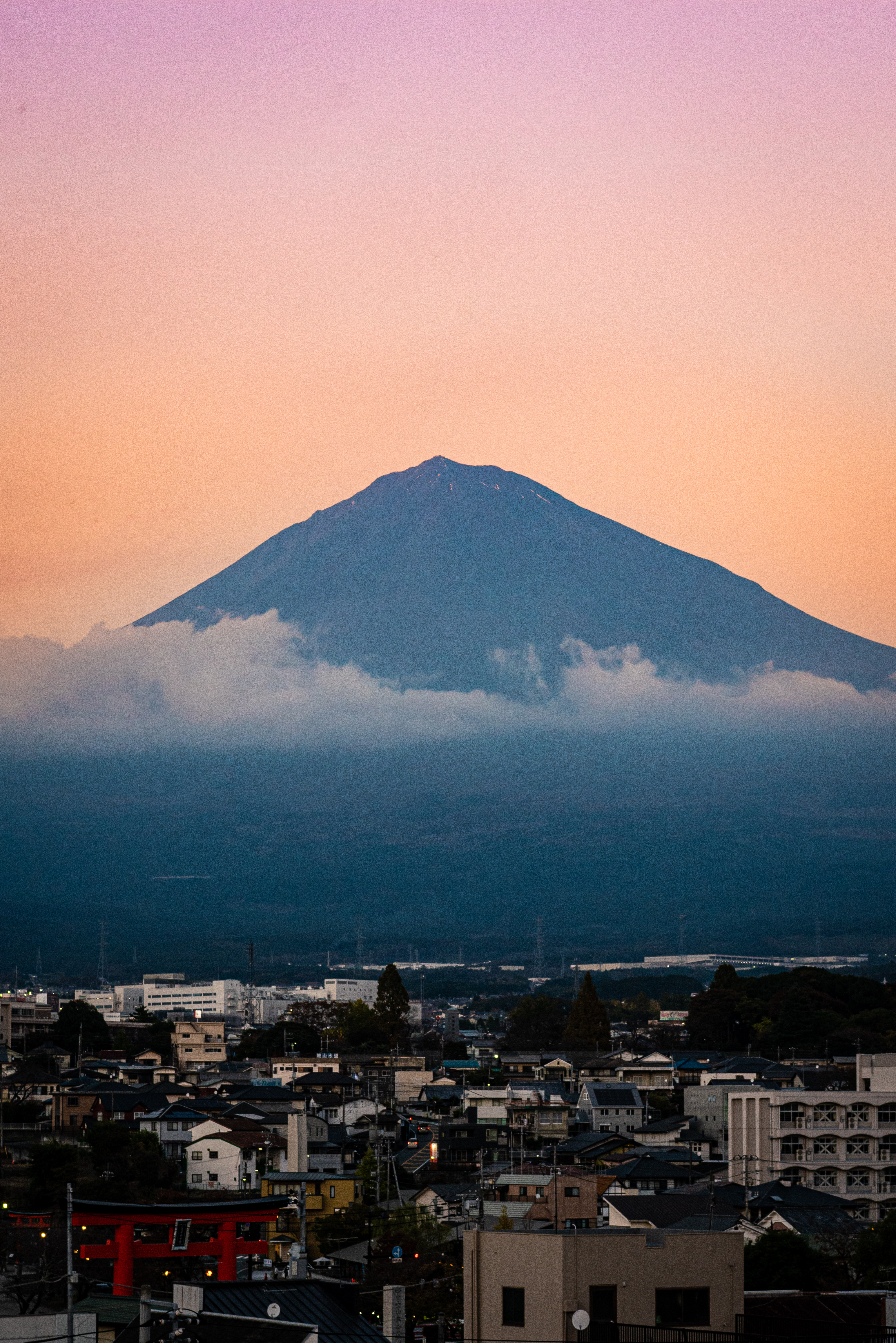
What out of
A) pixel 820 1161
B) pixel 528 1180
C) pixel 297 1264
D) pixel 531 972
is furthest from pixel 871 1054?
pixel 531 972

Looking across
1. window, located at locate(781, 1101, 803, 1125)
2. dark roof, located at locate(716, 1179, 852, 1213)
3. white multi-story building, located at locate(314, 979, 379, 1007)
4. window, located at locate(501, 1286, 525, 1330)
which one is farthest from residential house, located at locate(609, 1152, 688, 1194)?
white multi-story building, located at locate(314, 979, 379, 1007)

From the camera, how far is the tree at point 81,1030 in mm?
76062

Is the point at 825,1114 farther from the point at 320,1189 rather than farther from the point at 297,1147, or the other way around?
the point at 297,1147

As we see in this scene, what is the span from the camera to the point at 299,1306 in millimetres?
15914

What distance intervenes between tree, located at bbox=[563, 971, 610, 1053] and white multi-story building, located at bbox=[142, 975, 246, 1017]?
58.2 metres

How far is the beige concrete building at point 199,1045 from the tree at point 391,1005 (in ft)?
23.8

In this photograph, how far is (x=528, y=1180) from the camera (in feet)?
116

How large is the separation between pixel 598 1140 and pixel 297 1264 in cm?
2775

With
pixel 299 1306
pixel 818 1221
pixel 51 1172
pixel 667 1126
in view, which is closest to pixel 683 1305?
pixel 299 1306

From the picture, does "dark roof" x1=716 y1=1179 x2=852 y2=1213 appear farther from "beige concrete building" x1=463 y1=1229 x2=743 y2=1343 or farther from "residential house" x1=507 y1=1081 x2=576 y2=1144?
"beige concrete building" x1=463 y1=1229 x2=743 y2=1343

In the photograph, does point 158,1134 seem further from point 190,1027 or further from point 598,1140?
point 190,1027

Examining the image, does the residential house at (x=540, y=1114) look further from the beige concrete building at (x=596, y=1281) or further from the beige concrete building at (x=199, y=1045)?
the beige concrete building at (x=596, y=1281)

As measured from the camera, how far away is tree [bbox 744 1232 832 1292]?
24406 mm

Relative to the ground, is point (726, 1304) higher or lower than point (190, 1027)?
higher
